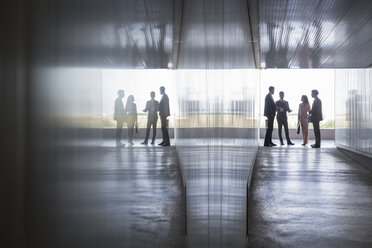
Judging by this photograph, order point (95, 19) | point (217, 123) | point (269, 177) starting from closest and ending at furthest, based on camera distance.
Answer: point (95, 19) → point (217, 123) → point (269, 177)

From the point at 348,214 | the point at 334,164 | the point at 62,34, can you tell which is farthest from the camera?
the point at 334,164

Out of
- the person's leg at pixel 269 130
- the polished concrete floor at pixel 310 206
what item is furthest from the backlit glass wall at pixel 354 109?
the person's leg at pixel 269 130

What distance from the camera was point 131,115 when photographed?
1354mm

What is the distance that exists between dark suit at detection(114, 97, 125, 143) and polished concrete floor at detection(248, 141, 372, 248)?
2.61 meters

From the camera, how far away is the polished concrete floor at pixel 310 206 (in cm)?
363

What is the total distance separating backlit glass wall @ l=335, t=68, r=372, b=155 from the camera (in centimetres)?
907

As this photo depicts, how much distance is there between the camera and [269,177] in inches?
282

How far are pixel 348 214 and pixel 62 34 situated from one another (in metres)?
4.57

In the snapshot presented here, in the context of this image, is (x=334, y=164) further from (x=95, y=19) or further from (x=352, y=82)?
(x=95, y=19)

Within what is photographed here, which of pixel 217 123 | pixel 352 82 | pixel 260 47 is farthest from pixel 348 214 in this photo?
pixel 352 82

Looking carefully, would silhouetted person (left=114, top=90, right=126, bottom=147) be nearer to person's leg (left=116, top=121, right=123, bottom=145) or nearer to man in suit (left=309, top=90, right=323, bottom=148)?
person's leg (left=116, top=121, right=123, bottom=145)

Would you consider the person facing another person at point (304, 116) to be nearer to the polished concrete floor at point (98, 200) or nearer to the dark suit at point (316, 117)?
the dark suit at point (316, 117)

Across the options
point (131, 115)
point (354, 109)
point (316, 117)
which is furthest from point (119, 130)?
point (316, 117)

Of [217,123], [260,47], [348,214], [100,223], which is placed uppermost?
[260,47]
